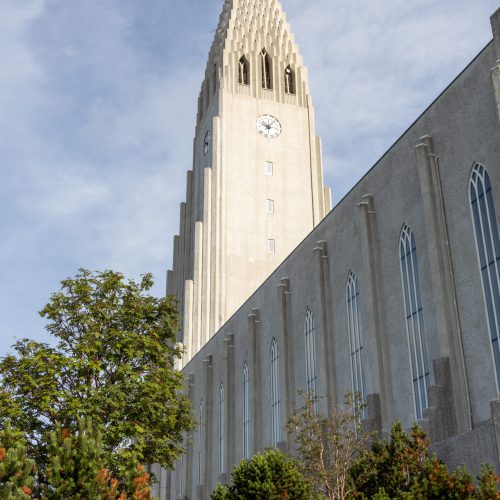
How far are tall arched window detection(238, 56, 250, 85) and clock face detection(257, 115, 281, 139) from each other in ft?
13.6

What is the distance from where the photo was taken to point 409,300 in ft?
90.3

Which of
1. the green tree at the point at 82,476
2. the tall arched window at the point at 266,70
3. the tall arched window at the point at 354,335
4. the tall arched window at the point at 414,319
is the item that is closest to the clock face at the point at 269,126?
the tall arched window at the point at 266,70

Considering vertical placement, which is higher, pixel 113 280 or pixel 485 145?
pixel 485 145

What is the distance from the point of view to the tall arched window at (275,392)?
37875mm

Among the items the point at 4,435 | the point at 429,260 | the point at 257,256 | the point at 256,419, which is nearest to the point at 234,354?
the point at 256,419

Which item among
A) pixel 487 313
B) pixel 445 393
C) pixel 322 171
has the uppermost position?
pixel 322 171

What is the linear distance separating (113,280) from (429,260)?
10500 millimetres

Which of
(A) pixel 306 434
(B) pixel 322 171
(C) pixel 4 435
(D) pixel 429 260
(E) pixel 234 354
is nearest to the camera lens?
(C) pixel 4 435

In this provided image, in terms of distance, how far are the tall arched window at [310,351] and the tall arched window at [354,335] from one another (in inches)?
140

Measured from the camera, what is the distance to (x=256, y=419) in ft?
132

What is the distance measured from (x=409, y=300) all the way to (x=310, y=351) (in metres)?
8.73

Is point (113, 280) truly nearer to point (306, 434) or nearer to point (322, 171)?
point (306, 434)

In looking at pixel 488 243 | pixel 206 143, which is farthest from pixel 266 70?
pixel 488 243

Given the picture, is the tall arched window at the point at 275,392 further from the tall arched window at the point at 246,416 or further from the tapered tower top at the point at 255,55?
the tapered tower top at the point at 255,55
